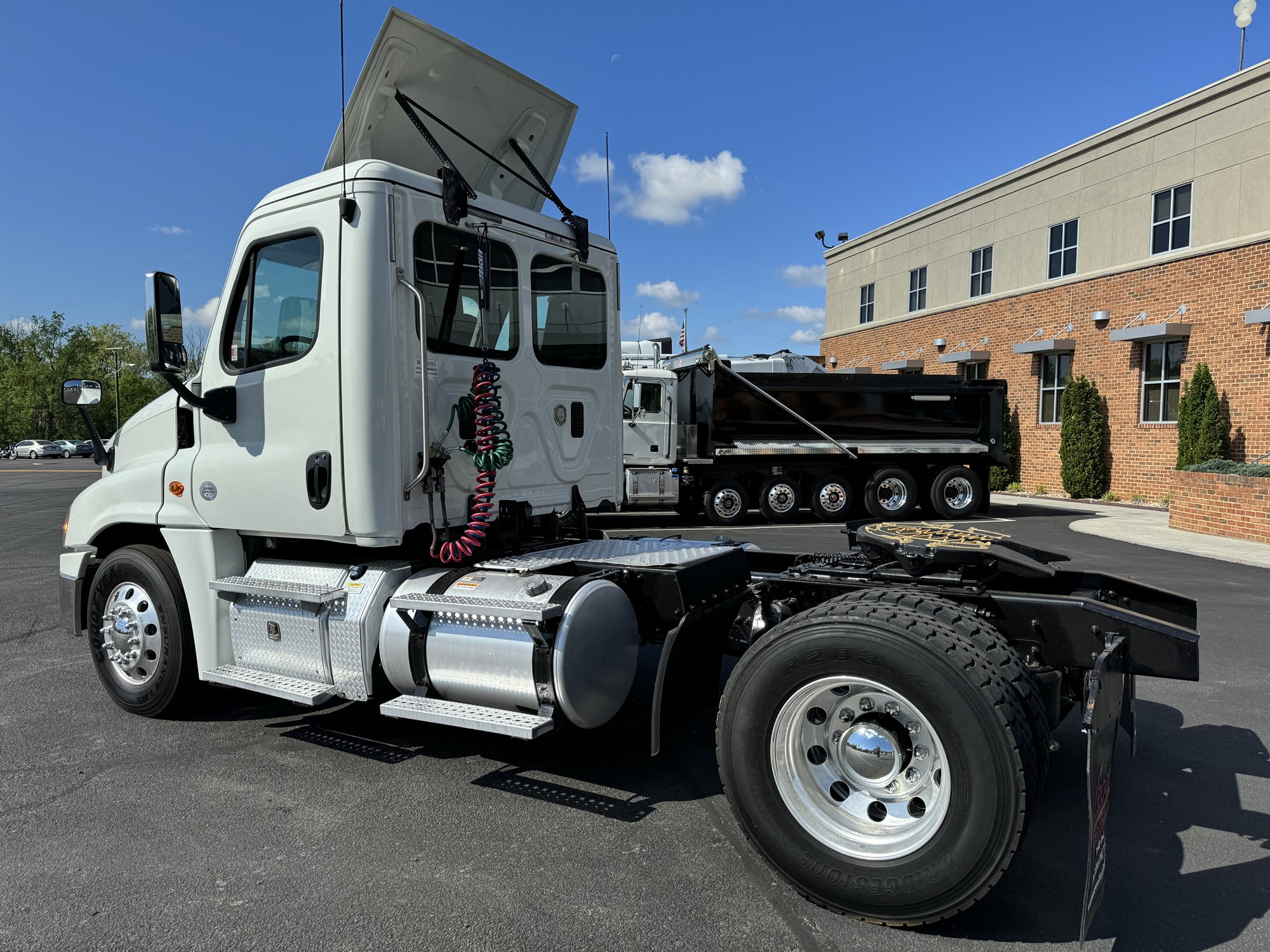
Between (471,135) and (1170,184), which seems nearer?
(471,135)

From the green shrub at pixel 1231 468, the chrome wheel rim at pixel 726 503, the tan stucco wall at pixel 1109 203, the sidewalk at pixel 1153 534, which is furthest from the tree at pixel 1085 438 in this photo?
the chrome wheel rim at pixel 726 503

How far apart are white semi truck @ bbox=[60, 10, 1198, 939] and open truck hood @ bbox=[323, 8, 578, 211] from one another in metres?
0.02

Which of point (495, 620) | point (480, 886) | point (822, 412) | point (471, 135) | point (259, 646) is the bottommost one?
point (480, 886)

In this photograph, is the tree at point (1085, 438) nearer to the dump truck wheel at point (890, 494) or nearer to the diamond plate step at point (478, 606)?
the dump truck wheel at point (890, 494)

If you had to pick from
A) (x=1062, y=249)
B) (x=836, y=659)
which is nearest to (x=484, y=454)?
(x=836, y=659)

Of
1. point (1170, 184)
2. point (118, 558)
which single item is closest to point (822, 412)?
point (1170, 184)

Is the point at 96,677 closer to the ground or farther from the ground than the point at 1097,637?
closer to the ground

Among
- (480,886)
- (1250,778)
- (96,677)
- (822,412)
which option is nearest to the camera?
(480,886)

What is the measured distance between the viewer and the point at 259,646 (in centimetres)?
429

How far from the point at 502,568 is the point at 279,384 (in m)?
1.41

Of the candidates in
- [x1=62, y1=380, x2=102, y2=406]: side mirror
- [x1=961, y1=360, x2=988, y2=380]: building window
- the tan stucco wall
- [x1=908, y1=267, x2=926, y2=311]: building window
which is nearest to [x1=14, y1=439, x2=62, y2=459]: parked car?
[x1=908, y1=267, x2=926, y2=311]: building window

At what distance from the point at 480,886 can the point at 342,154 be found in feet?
11.2

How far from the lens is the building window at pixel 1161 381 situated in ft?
58.6

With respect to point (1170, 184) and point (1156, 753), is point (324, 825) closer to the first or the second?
point (1156, 753)
